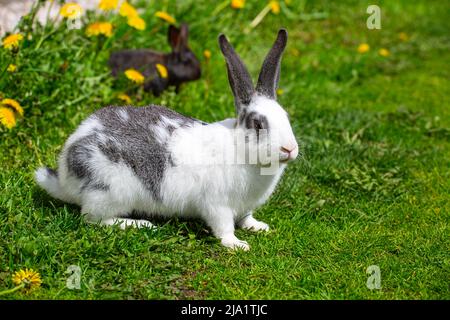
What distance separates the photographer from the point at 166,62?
266 inches

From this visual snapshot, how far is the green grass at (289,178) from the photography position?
13.1 feet

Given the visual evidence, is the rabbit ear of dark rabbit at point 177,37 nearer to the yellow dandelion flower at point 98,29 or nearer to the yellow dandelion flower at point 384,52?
the yellow dandelion flower at point 98,29

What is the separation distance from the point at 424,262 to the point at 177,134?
1.72m

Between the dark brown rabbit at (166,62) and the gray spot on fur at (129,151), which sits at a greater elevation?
the dark brown rabbit at (166,62)

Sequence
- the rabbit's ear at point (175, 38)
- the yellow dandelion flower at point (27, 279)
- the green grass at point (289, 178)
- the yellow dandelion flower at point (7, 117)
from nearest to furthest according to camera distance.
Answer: the yellow dandelion flower at point (27, 279) → the green grass at point (289, 178) → the yellow dandelion flower at point (7, 117) → the rabbit's ear at point (175, 38)

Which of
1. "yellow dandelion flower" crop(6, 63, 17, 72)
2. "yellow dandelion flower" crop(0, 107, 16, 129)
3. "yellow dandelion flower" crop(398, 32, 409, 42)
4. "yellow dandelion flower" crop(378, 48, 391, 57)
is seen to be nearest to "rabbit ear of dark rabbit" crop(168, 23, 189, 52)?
"yellow dandelion flower" crop(6, 63, 17, 72)

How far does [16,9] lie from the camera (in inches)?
276

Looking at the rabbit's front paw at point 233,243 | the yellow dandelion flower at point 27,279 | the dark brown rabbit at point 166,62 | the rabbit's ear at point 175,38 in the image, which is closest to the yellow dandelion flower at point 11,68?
the dark brown rabbit at point 166,62

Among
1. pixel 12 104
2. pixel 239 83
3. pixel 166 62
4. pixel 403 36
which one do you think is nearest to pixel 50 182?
pixel 12 104

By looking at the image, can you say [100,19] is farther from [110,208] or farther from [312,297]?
[312,297]

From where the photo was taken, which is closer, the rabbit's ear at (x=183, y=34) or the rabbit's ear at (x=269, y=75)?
the rabbit's ear at (x=269, y=75)

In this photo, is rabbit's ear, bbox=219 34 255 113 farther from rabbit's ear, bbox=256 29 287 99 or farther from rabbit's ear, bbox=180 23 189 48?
rabbit's ear, bbox=180 23 189 48

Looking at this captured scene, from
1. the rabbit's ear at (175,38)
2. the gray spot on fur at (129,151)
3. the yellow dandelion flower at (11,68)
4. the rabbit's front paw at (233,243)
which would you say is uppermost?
the rabbit's ear at (175,38)

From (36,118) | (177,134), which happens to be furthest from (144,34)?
(177,134)
